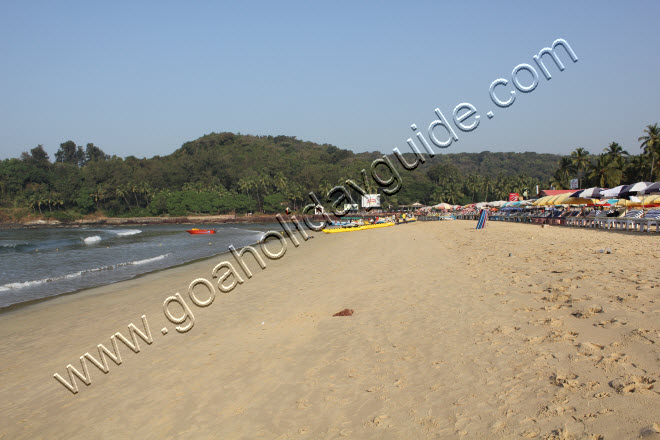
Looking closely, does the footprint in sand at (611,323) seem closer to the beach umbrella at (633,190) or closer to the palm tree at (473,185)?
the beach umbrella at (633,190)

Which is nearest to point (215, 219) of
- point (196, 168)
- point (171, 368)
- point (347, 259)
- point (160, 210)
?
point (160, 210)

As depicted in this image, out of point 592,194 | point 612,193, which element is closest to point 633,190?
point 612,193

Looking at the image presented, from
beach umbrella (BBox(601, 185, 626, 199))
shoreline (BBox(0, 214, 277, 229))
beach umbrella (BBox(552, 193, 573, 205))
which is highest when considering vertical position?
shoreline (BBox(0, 214, 277, 229))

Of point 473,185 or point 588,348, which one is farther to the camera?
point 473,185

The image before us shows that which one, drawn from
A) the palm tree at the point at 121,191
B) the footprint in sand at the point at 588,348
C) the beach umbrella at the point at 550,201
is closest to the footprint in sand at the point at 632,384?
the footprint in sand at the point at 588,348

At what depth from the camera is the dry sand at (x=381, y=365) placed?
146 inches

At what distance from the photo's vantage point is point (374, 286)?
9859 mm

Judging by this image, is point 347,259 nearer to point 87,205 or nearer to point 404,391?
point 404,391

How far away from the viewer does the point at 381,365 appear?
5.04m

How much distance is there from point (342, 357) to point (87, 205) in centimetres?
12732

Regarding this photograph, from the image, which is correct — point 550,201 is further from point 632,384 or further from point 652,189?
point 632,384

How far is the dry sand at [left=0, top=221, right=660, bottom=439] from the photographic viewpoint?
3.70 meters

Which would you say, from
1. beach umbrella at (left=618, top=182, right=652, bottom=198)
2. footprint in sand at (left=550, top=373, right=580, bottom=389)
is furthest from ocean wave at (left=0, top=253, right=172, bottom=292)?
beach umbrella at (left=618, top=182, right=652, bottom=198)

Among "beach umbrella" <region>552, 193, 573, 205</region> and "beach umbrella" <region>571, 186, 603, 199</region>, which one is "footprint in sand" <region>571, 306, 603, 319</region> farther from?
"beach umbrella" <region>552, 193, 573, 205</region>
